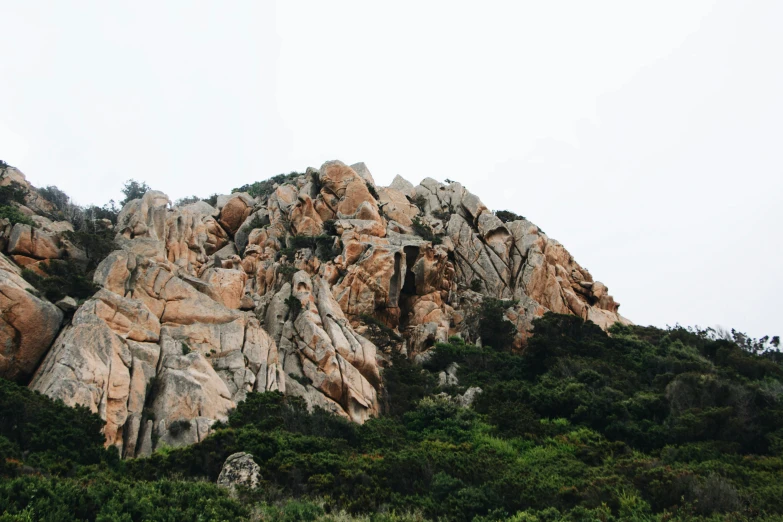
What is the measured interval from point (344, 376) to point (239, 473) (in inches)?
584

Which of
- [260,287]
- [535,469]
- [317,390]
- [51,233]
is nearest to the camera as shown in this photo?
[535,469]

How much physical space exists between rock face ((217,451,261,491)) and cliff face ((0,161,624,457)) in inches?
218

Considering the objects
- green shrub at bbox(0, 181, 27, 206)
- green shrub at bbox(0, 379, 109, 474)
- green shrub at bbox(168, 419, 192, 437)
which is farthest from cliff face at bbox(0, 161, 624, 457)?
green shrub at bbox(0, 379, 109, 474)

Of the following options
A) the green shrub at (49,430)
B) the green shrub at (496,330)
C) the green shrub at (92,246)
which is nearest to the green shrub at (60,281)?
the green shrub at (92,246)

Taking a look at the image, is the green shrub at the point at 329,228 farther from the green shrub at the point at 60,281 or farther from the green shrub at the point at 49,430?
the green shrub at the point at 49,430

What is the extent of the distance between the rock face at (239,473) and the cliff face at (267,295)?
5532 mm

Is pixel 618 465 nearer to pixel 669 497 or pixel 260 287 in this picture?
pixel 669 497

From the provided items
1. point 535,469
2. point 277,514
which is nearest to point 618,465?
point 535,469

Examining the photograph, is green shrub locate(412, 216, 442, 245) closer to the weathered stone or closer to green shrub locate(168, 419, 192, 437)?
the weathered stone

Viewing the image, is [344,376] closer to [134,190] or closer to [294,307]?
[294,307]

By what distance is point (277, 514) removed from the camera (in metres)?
16.5

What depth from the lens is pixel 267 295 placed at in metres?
41.7

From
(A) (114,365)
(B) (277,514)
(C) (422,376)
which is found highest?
(C) (422,376)

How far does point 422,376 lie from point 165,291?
1666 cm
